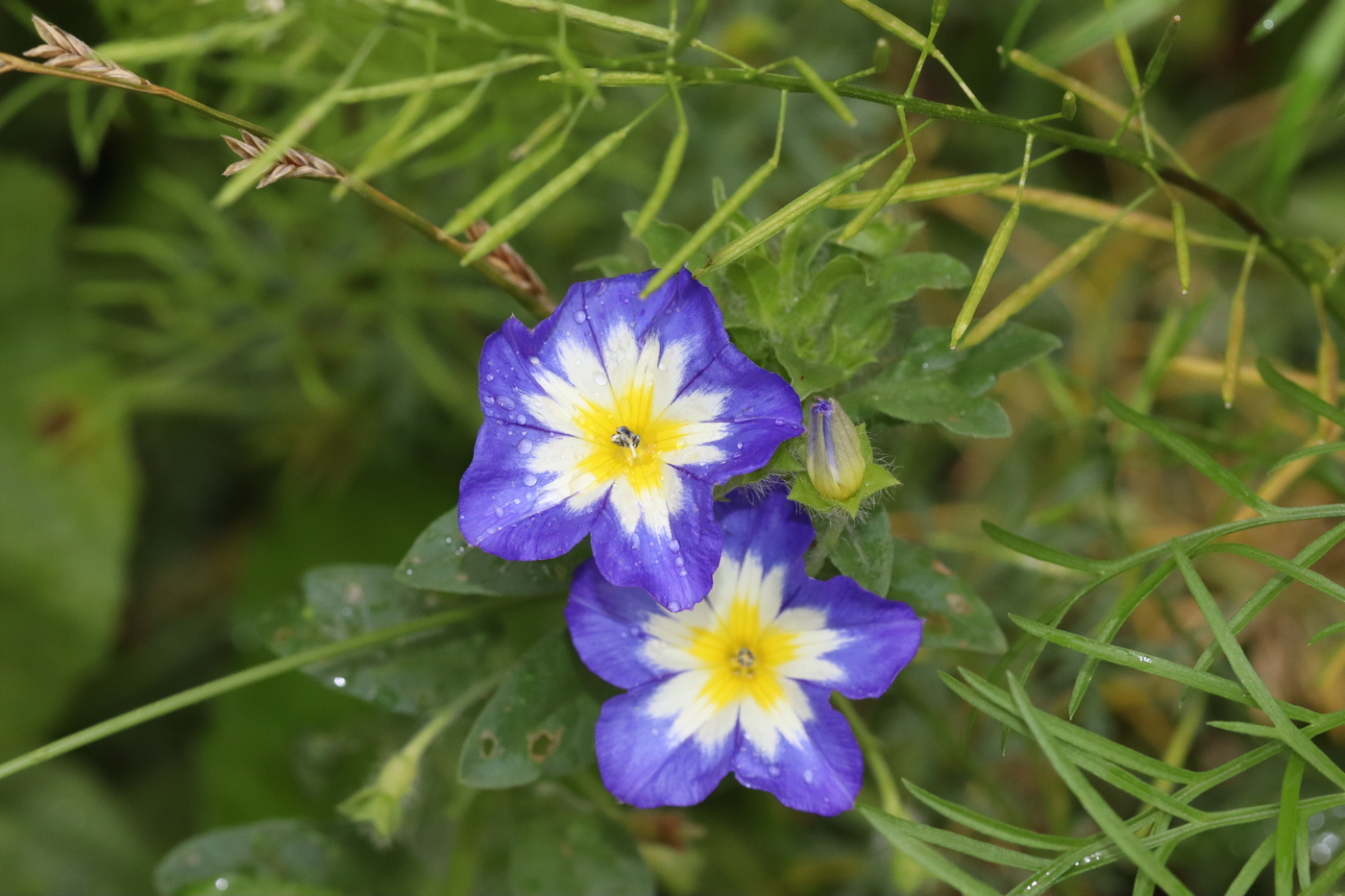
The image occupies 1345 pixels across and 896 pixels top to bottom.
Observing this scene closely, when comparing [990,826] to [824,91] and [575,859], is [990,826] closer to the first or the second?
[575,859]

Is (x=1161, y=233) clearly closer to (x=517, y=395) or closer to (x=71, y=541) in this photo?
(x=517, y=395)

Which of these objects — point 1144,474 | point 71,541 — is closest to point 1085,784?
point 1144,474

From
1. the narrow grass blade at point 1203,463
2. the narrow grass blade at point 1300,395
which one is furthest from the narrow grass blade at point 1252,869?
the narrow grass blade at point 1300,395

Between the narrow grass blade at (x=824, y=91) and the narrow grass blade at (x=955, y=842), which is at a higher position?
the narrow grass blade at (x=824, y=91)

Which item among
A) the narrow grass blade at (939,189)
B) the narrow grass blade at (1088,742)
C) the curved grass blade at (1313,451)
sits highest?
the narrow grass blade at (939,189)

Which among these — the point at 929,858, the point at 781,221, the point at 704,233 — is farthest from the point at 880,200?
the point at 929,858

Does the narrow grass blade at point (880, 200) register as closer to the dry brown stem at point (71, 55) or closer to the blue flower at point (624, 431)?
the blue flower at point (624, 431)

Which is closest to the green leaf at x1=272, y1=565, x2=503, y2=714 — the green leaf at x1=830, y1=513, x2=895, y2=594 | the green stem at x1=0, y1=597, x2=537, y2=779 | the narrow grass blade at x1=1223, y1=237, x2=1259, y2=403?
the green stem at x1=0, y1=597, x2=537, y2=779

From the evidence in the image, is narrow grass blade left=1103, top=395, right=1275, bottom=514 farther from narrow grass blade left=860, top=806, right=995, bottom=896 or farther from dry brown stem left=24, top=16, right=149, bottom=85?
dry brown stem left=24, top=16, right=149, bottom=85
